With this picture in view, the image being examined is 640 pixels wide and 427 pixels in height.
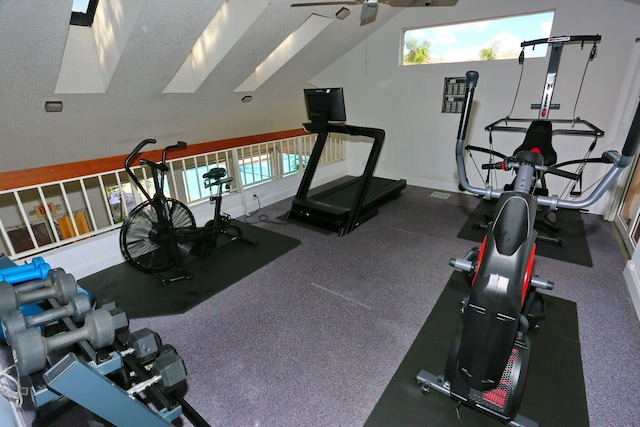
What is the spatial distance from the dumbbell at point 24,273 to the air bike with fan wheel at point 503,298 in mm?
2021

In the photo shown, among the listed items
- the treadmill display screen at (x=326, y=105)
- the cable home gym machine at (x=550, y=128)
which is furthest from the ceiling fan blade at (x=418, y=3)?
the treadmill display screen at (x=326, y=105)

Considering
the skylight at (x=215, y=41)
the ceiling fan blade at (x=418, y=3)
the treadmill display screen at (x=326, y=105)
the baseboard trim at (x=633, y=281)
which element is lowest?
the baseboard trim at (x=633, y=281)

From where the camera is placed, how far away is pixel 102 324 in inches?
44.9

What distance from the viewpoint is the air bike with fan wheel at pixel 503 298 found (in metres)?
1.28

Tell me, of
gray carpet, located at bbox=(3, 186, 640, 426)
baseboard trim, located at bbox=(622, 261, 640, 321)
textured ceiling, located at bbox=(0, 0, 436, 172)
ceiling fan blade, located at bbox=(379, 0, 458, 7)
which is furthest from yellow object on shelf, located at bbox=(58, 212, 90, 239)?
baseboard trim, located at bbox=(622, 261, 640, 321)

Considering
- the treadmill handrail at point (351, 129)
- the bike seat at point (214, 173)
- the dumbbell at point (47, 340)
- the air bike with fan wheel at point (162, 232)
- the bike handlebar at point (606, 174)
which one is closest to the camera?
the dumbbell at point (47, 340)

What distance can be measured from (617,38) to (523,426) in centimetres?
404

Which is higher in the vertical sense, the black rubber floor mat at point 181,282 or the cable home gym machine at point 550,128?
the cable home gym machine at point 550,128

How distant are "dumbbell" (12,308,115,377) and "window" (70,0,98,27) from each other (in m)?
2.86

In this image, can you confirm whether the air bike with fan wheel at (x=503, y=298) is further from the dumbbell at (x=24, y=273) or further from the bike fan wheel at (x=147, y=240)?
the bike fan wheel at (x=147, y=240)

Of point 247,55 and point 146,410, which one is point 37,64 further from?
point 146,410

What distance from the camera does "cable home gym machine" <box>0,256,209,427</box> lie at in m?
0.99

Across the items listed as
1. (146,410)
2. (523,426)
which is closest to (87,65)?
(146,410)

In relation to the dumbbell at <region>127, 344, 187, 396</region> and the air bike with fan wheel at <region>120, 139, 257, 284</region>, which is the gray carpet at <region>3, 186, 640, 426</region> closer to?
the dumbbell at <region>127, 344, 187, 396</region>
